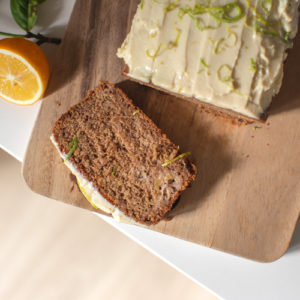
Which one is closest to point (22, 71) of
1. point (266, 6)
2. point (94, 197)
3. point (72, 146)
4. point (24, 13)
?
point (24, 13)

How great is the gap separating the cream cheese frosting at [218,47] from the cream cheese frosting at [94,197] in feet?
2.99

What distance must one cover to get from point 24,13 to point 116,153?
134cm

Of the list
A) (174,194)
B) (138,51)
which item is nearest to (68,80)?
(138,51)

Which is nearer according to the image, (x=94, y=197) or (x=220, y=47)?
(x=220, y=47)

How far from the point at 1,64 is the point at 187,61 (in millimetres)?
1372

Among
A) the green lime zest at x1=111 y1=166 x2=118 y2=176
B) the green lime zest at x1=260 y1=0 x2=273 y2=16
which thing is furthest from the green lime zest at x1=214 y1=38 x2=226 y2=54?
the green lime zest at x1=111 y1=166 x2=118 y2=176

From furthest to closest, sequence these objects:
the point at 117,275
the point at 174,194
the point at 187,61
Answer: the point at 117,275
the point at 174,194
the point at 187,61

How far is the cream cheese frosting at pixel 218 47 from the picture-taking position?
2301 mm

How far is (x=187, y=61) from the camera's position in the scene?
7.73 ft

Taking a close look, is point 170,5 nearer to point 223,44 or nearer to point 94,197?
point 223,44

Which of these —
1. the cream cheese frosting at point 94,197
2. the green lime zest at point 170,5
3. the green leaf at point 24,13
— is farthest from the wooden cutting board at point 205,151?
the green lime zest at point 170,5

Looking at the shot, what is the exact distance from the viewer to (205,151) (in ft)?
9.04

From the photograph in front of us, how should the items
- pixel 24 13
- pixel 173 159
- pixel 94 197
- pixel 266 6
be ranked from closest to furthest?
pixel 266 6, pixel 173 159, pixel 94 197, pixel 24 13

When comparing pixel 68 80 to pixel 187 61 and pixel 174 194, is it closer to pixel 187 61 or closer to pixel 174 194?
pixel 187 61
